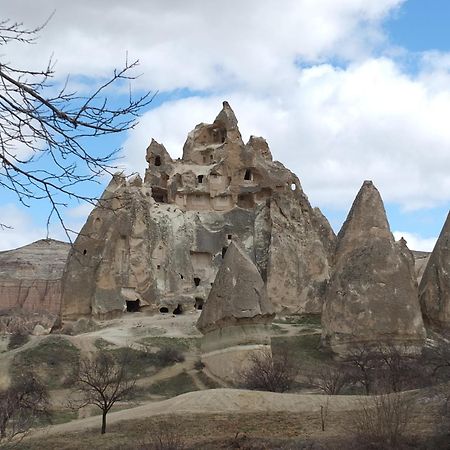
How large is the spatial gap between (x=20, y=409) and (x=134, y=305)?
18860mm

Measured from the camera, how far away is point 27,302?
196 feet

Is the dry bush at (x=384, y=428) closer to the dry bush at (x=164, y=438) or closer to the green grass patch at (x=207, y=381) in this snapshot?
the dry bush at (x=164, y=438)

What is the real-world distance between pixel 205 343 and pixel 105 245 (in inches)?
503

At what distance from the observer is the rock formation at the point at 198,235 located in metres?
32.6

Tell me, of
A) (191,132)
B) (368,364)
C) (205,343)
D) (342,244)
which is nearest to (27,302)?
(191,132)

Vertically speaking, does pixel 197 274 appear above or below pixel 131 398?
above

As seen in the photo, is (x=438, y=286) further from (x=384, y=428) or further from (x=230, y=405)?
(x=384, y=428)

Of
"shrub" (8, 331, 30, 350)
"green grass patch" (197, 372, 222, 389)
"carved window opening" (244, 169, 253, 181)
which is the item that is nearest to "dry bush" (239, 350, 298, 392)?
"green grass patch" (197, 372, 222, 389)

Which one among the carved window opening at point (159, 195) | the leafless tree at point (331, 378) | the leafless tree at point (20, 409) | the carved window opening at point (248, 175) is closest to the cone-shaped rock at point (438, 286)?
the leafless tree at point (331, 378)

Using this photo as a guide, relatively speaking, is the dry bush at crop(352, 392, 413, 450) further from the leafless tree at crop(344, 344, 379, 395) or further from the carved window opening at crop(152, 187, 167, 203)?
the carved window opening at crop(152, 187, 167, 203)

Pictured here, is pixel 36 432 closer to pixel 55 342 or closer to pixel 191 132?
pixel 55 342

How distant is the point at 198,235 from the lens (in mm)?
35844

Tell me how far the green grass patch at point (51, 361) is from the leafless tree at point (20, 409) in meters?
0.51

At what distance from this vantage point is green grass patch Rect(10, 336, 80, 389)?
21406 mm
